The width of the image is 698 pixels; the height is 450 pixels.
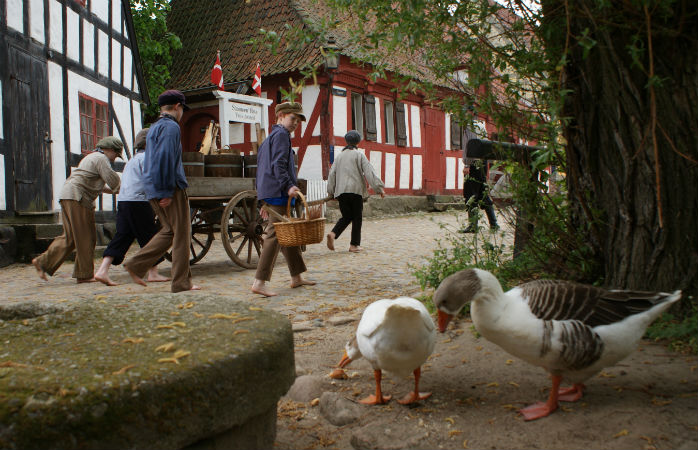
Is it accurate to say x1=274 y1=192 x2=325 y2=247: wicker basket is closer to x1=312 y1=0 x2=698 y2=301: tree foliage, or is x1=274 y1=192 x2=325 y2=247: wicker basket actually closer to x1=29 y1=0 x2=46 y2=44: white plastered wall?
x1=312 y1=0 x2=698 y2=301: tree foliage

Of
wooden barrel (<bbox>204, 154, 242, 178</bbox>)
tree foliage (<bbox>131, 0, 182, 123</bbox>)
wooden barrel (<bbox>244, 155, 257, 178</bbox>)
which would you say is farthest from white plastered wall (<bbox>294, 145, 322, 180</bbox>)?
wooden barrel (<bbox>204, 154, 242, 178</bbox>)

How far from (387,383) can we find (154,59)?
679 inches

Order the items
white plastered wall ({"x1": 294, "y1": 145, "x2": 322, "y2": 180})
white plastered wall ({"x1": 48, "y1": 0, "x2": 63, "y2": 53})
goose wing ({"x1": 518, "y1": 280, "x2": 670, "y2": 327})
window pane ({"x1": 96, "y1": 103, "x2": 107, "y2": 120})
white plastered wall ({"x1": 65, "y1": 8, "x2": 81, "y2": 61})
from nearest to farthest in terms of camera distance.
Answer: goose wing ({"x1": 518, "y1": 280, "x2": 670, "y2": 327})
white plastered wall ({"x1": 48, "y1": 0, "x2": 63, "y2": 53})
white plastered wall ({"x1": 65, "y1": 8, "x2": 81, "y2": 61})
window pane ({"x1": 96, "y1": 103, "x2": 107, "y2": 120})
white plastered wall ({"x1": 294, "y1": 145, "x2": 322, "y2": 180})

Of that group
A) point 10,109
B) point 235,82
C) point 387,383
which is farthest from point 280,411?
point 235,82

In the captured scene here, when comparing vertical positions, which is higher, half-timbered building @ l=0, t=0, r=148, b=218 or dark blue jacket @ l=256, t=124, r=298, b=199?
half-timbered building @ l=0, t=0, r=148, b=218

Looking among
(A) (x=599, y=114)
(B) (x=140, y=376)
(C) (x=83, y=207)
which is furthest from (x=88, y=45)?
(B) (x=140, y=376)

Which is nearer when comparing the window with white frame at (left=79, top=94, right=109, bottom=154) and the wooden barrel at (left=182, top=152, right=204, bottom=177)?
the wooden barrel at (left=182, top=152, right=204, bottom=177)

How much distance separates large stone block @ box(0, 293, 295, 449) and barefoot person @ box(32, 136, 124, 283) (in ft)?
14.6

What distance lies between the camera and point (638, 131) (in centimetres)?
291

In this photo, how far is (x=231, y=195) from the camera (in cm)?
725

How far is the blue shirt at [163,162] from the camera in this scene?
200 inches

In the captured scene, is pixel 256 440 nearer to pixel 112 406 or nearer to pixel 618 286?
pixel 112 406

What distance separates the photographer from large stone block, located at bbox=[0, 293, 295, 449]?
153cm

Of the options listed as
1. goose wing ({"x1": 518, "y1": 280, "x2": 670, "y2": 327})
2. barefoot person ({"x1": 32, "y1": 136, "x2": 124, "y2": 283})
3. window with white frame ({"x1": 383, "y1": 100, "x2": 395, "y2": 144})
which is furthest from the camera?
window with white frame ({"x1": 383, "y1": 100, "x2": 395, "y2": 144})
